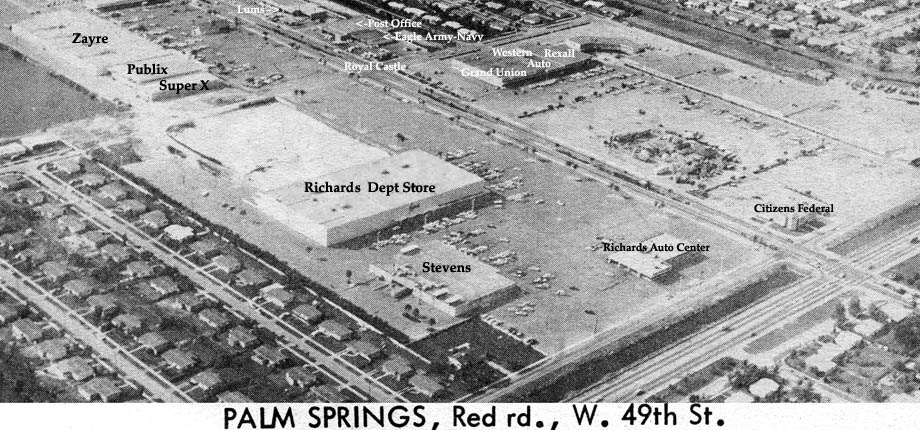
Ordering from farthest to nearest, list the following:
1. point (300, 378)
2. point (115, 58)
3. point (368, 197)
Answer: point (115, 58) → point (368, 197) → point (300, 378)

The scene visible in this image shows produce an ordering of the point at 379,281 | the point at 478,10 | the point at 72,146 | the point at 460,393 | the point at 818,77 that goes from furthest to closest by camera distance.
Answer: the point at 478,10 → the point at 818,77 → the point at 72,146 → the point at 379,281 → the point at 460,393

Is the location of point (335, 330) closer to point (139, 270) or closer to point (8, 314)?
point (139, 270)

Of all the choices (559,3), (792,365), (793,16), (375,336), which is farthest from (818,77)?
(375,336)

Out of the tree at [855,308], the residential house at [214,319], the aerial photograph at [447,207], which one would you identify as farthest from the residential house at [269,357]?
the tree at [855,308]

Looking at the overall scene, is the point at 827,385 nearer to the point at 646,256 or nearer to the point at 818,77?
the point at 646,256

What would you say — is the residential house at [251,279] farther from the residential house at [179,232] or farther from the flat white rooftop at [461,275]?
the flat white rooftop at [461,275]

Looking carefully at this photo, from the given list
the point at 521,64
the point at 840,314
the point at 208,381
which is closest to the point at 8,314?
the point at 208,381
